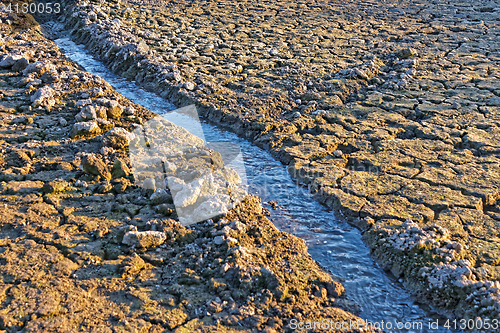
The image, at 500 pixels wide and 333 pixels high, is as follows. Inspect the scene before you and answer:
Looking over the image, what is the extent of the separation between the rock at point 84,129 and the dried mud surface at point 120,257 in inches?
0.5

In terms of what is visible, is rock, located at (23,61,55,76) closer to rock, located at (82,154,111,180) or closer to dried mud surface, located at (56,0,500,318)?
dried mud surface, located at (56,0,500,318)

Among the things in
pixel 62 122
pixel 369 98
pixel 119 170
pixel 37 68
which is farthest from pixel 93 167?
pixel 369 98

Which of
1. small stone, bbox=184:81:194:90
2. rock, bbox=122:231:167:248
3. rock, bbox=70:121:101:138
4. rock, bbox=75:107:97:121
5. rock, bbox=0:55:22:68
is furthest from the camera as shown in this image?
A: small stone, bbox=184:81:194:90

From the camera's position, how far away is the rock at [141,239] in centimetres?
326

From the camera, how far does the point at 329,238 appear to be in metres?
3.92

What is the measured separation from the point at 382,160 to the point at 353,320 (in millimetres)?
2550

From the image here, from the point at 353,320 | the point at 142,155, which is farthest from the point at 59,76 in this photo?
the point at 353,320

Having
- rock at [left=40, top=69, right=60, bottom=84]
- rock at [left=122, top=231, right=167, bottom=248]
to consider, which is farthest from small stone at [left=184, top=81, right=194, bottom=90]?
rock at [left=122, top=231, right=167, bottom=248]

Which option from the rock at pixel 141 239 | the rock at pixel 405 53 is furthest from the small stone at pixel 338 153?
the rock at pixel 405 53

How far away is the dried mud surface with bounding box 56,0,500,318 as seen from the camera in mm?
3668

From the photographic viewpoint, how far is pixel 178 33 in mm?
9016

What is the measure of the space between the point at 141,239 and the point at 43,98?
325 cm

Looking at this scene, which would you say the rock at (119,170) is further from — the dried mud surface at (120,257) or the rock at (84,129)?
the rock at (84,129)

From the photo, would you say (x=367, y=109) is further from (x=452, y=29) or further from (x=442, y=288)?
(x=452, y=29)
